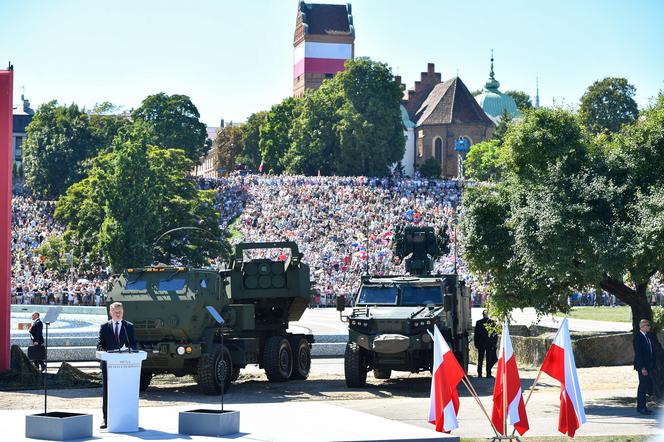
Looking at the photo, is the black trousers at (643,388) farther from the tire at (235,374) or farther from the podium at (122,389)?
the tire at (235,374)

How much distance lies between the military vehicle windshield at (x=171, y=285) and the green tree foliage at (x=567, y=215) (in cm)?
557

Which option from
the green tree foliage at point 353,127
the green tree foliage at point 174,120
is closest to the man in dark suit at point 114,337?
the green tree foliage at point 353,127

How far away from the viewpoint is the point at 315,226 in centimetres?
7475

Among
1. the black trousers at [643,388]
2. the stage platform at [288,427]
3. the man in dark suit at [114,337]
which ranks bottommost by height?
the stage platform at [288,427]

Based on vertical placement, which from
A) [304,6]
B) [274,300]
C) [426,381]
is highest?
[304,6]

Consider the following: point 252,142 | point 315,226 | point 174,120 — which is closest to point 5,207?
point 315,226

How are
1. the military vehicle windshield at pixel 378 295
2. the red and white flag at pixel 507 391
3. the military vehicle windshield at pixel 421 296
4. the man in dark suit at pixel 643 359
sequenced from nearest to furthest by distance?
the red and white flag at pixel 507 391
the man in dark suit at pixel 643 359
the military vehicle windshield at pixel 421 296
the military vehicle windshield at pixel 378 295

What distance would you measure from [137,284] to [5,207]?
12.0ft

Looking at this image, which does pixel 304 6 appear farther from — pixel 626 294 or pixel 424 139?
pixel 626 294

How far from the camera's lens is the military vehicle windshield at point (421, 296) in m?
26.4

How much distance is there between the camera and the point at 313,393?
81.8ft

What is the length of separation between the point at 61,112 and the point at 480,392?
95.3 meters

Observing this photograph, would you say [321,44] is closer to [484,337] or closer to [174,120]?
[174,120]

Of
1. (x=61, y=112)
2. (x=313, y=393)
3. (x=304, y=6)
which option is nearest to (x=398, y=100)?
(x=61, y=112)
